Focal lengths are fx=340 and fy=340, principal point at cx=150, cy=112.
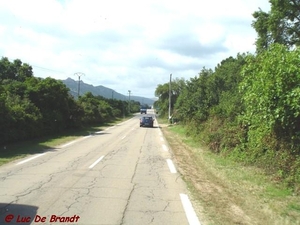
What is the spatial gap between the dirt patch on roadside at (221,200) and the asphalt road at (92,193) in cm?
29

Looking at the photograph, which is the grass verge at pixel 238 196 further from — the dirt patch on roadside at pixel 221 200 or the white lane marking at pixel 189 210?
the white lane marking at pixel 189 210

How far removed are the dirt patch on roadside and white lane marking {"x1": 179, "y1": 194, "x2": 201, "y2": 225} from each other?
0.33ft

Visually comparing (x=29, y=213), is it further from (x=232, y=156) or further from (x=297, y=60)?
(x=232, y=156)

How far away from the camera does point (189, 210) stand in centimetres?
671

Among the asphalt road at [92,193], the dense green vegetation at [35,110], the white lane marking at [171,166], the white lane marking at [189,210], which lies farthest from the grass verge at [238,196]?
the dense green vegetation at [35,110]

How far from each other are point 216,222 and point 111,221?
1.84 metres

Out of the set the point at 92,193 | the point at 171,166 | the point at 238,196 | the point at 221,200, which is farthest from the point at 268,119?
the point at 92,193

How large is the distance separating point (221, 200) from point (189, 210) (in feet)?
4.01

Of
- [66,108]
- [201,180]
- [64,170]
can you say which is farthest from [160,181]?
[66,108]

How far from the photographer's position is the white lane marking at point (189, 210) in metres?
6.01

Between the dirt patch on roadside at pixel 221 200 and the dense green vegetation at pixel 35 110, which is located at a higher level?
the dense green vegetation at pixel 35 110

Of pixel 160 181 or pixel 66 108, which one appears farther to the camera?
pixel 66 108

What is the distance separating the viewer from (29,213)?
20.1ft

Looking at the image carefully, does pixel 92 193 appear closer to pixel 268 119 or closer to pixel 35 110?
pixel 268 119
